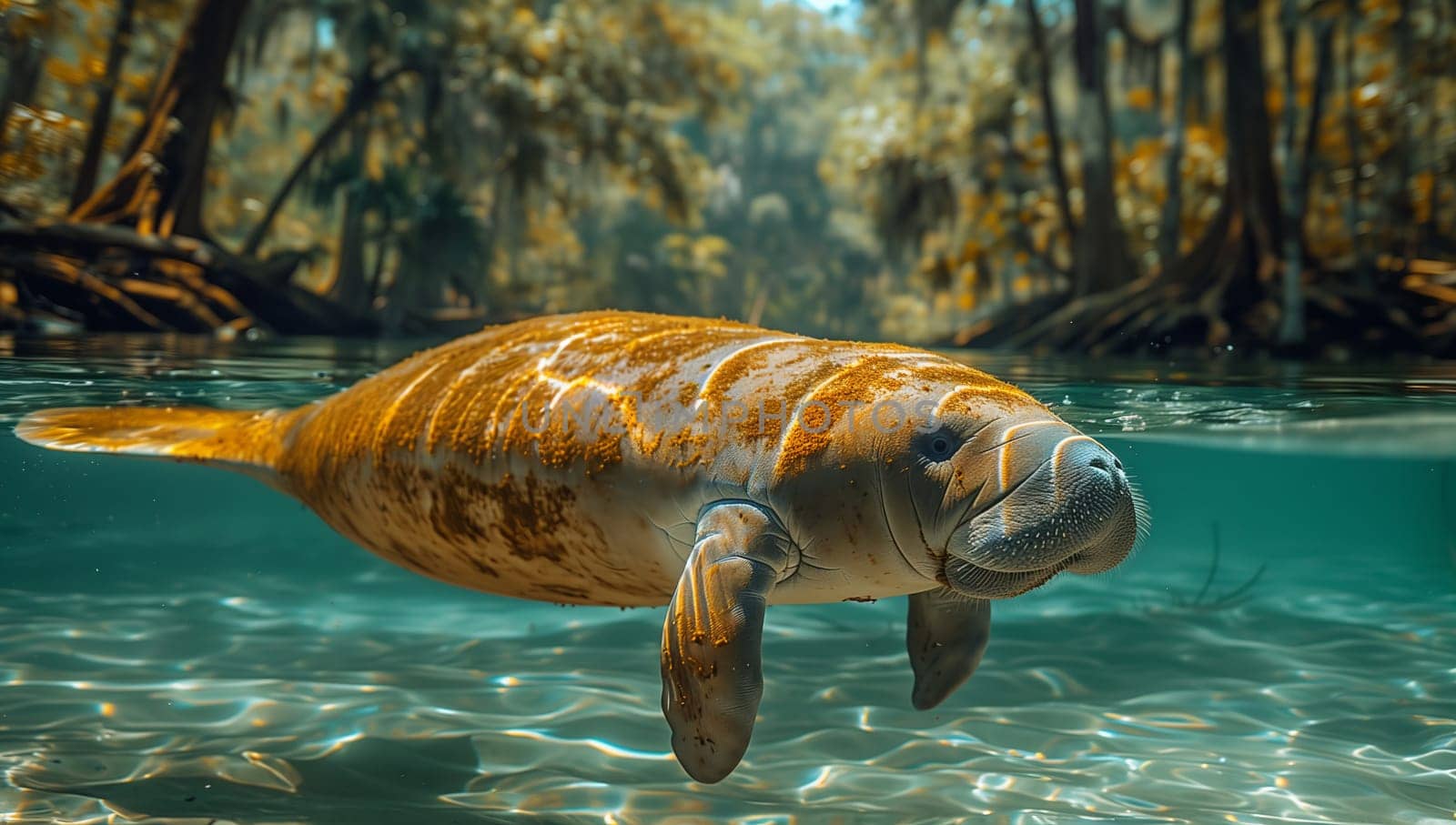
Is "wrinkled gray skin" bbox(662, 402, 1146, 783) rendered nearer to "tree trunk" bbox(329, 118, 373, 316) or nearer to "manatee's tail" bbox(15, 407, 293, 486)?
"manatee's tail" bbox(15, 407, 293, 486)

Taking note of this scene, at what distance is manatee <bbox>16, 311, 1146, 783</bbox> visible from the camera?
2736 millimetres

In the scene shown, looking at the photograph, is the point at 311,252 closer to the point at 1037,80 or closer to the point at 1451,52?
the point at 1037,80

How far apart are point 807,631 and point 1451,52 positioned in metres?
14.7

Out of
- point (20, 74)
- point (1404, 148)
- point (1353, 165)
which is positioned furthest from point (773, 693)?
point (1404, 148)

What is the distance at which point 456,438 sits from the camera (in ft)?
11.4

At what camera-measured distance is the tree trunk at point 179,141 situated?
14406mm

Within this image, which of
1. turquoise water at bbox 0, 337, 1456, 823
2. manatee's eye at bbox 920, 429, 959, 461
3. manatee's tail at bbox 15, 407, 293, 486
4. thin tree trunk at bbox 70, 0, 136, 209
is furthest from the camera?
thin tree trunk at bbox 70, 0, 136, 209

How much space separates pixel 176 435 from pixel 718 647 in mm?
3283

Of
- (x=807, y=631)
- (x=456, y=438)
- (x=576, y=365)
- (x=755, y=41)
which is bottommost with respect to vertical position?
(x=807, y=631)

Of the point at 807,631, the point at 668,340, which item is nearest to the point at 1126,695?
the point at 807,631

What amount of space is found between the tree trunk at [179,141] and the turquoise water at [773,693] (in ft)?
11.1

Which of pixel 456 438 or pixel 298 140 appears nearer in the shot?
pixel 456 438

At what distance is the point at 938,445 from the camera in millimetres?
2859

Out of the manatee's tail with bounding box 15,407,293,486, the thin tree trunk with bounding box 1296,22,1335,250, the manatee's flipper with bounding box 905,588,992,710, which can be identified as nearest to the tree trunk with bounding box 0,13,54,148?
the manatee's tail with bounding box 15,407,293,486
